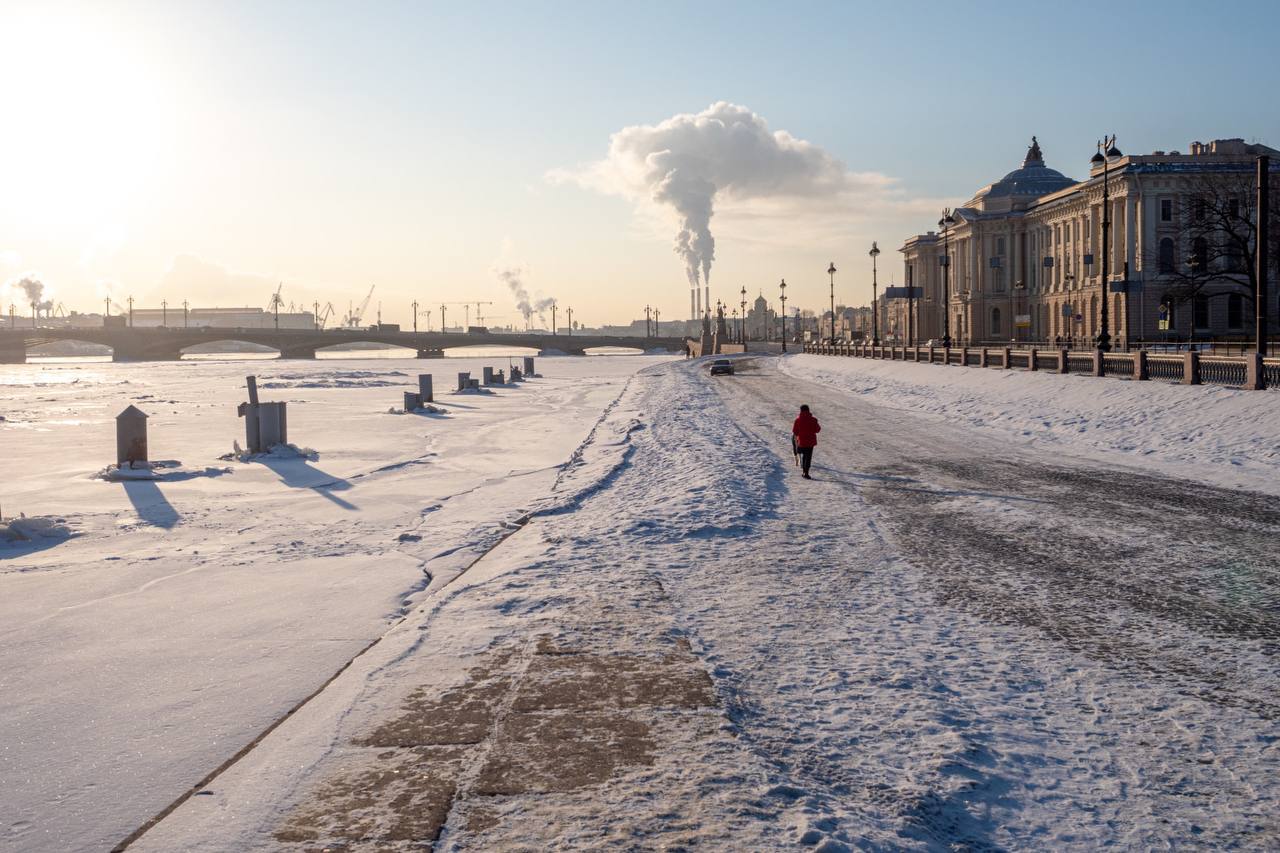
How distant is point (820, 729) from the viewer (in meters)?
5.67

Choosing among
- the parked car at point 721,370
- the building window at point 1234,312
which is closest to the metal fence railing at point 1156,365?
the parked car at point 721,370

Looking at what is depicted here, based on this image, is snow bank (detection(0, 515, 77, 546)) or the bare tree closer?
snow bank (detection(0, 515, 77, 546))

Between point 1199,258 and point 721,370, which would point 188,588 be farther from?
point 1199,258

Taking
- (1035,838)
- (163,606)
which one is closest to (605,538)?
(163,606)

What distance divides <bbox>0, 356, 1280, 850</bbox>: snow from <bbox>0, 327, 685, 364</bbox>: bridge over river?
447 ft

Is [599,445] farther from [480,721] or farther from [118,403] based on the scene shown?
[118,403]

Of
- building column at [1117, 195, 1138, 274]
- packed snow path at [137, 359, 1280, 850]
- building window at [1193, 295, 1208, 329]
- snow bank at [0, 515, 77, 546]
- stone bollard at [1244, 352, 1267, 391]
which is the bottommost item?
packed snow path at [137, 359, 1280, 850]

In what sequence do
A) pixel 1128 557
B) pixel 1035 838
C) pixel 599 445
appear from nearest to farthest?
pixel 1035 838
pixel 1128 557
pixel 599 445

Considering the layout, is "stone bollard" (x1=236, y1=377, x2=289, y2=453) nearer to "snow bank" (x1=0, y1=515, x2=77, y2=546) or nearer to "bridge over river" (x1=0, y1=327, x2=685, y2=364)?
"snow bank" (x1=0, y1=515, x2=77, y2=546)

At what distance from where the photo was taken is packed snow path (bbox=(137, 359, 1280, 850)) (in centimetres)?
459

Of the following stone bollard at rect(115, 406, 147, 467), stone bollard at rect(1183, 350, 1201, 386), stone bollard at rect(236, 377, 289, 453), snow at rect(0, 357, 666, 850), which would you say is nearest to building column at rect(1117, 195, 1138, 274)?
stone bollard at rect(1183, 350, 1201, 386)

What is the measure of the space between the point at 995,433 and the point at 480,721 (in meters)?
22.7

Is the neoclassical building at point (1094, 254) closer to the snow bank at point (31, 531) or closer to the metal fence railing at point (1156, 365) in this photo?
the metal fence railing at point (1156, 365)

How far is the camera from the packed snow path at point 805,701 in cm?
459
